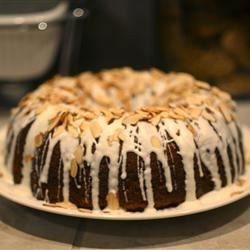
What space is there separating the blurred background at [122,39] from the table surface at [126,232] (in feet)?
1.46

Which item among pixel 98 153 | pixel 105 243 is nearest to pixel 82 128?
pixel 98 153

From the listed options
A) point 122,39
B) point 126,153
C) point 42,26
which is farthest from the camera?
point 122,39

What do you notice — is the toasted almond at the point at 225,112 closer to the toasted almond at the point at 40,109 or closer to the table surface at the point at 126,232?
the table surface at the point at 126,232

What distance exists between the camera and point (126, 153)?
0.88 metres

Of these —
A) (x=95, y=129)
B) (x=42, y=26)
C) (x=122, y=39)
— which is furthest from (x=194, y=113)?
(x=122, y=39)

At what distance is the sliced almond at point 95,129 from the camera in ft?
2.90

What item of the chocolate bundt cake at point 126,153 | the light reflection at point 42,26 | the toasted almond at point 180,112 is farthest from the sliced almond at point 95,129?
the light reflection at point 42,26

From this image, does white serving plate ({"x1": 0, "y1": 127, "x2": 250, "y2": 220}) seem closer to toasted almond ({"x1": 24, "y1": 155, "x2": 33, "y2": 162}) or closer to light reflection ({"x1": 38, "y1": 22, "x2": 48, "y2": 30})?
toasted almond ({"x1": 24, "y1": 155, "x2": 33, "y2": 162})

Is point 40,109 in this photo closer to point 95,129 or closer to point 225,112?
point 95,129

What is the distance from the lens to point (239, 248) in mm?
843

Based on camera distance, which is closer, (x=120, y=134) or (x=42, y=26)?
(x=120, y=134)

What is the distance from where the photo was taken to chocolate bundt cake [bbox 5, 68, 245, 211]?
881 millimetres

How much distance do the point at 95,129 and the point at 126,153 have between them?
0.05 meters

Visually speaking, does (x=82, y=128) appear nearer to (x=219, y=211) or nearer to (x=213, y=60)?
(x=219, y=211)
